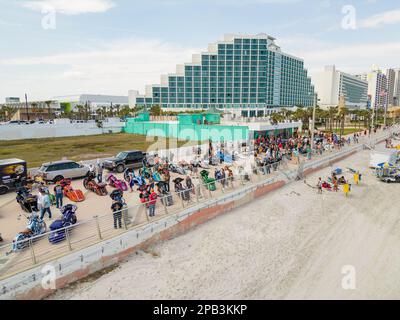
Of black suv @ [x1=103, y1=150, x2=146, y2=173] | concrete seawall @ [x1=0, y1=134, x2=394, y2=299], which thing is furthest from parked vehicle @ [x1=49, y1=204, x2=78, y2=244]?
black suv @ [x1=103, y1=150, x2=146, y2=173]

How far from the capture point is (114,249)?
35.8ft

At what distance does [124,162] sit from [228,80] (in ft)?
332

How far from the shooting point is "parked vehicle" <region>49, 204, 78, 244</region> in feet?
34.0

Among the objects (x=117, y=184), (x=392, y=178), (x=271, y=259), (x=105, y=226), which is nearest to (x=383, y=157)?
(x=392, y=178)

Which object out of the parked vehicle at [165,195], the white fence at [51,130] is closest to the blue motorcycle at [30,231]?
the parked vehicle at [165,195]

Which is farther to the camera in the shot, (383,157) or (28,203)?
(383,157)

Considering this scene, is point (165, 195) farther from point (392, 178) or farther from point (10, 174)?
point (392, 178)

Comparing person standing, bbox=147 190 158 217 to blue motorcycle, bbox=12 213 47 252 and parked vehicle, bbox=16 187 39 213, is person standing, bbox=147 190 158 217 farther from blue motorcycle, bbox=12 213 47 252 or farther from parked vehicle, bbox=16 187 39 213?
parked vehicle, bbox=16 187 39 213

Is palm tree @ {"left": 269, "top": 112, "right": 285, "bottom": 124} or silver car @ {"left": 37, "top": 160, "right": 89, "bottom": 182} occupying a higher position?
palm tree @ {"left": 269, "top": 112, "right": 285, "bottom": 124}

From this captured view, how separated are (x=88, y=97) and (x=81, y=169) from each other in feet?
591

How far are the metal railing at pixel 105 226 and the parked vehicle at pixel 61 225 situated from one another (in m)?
0.10

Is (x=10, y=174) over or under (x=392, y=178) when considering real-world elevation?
over

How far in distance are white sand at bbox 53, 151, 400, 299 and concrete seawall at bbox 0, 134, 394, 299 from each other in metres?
0.40
